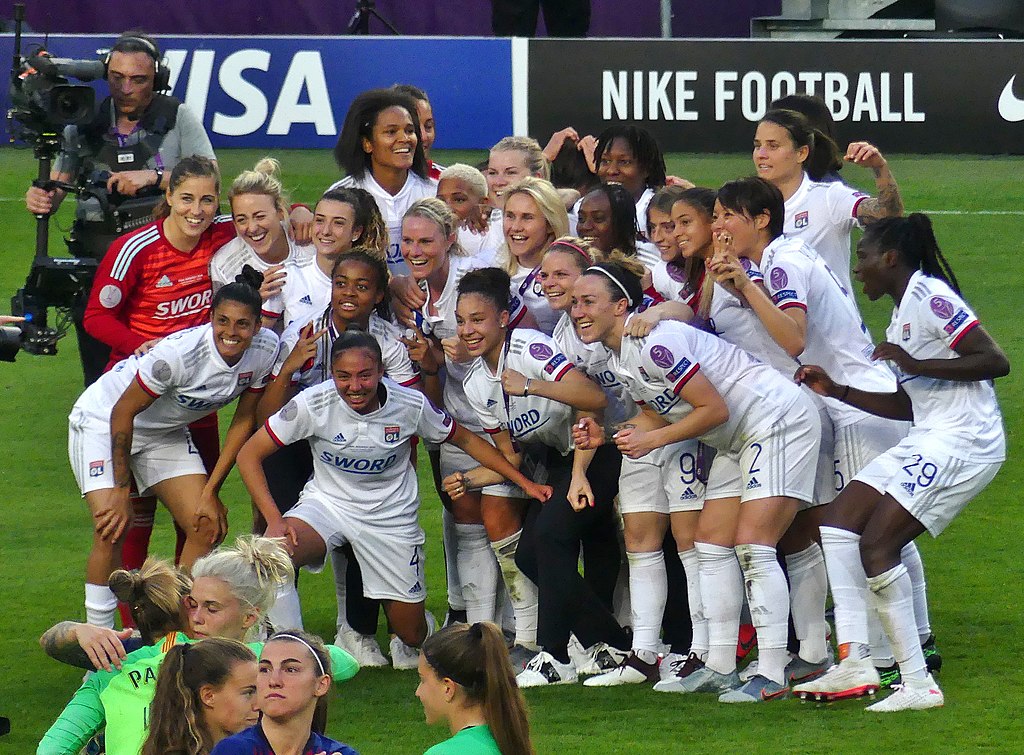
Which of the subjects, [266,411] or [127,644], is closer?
[127,644]

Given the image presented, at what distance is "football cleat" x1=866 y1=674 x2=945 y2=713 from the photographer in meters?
5.86

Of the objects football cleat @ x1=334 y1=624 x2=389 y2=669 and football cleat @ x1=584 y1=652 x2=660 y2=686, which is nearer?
football cleat @ x1=584 y1=652 x2=660 y2=686

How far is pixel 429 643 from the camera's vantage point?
170 inches

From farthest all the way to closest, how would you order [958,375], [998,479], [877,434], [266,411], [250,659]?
1. [998,479]
2. [266,411]
3. [877,434]
4. [958,375]
5. [250,659]

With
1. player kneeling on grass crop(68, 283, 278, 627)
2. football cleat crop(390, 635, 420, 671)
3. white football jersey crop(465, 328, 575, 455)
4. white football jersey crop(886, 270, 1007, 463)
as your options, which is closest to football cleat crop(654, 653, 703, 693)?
white football jersey crop(465, 328, 575, 455)

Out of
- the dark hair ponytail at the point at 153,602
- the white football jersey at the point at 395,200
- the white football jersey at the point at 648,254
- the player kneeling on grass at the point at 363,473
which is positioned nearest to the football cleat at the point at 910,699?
the player kneeling on grass at the point at 363,473

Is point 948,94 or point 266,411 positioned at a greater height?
point 948,94

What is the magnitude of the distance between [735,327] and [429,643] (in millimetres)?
2458

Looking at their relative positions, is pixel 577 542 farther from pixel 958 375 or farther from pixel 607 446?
pixel 958 375

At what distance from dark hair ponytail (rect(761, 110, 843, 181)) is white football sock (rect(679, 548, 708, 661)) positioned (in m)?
1.74

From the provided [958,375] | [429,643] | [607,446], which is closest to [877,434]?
[958,375]

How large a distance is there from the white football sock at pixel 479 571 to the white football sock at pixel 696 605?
881mm

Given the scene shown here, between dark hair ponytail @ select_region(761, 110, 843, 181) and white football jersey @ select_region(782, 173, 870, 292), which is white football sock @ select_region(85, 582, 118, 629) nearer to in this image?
white football jersey @ select_region(782, 173, 870, 292)

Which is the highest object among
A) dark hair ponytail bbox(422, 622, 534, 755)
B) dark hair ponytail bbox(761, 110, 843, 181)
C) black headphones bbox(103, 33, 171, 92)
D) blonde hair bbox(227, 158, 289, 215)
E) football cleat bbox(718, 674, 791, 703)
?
black headphones bbox(103, 33, 171, 92)
